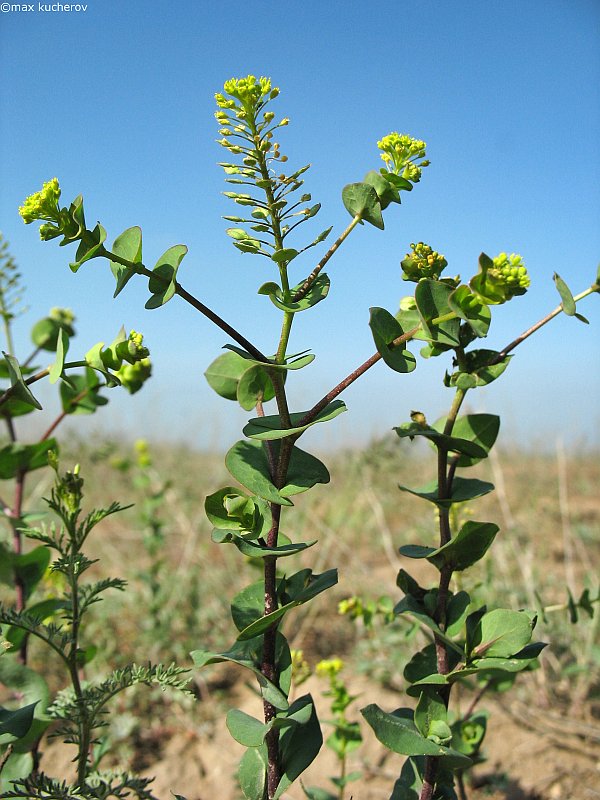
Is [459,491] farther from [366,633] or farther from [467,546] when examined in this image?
[366,633]

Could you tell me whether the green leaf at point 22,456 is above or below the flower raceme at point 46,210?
below

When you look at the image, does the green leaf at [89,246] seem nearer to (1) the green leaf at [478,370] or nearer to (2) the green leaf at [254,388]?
(2) the green leaf at [254,388]

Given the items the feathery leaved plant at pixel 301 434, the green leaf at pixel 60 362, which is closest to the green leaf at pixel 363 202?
the feathery leaved plant at pixel 301 434

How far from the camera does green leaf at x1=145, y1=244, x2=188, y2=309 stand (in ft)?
2.56

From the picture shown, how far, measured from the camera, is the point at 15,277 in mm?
1407

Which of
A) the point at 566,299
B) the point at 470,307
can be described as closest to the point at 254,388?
the point at 470,307

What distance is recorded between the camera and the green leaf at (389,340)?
0.77 metres

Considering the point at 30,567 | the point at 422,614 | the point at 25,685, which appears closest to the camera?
the point at 422,614

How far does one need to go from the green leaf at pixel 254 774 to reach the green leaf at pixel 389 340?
531 millimetres

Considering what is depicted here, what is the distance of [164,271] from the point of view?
795 millimetres

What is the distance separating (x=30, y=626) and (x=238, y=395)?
429 mm

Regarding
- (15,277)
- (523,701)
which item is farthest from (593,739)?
(15,277)

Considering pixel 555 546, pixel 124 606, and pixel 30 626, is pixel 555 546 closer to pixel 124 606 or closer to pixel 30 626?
pixel 124 606

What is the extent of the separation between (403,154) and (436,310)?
20cm
